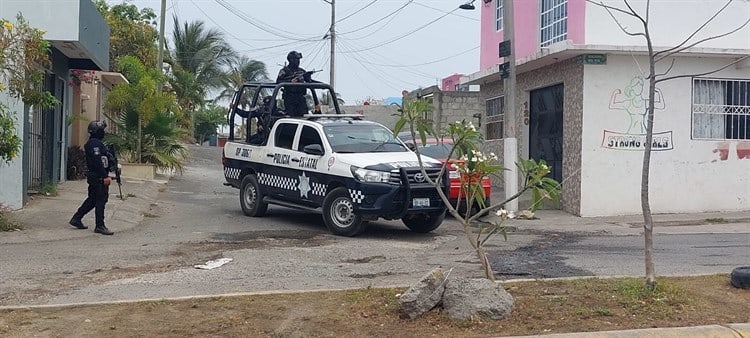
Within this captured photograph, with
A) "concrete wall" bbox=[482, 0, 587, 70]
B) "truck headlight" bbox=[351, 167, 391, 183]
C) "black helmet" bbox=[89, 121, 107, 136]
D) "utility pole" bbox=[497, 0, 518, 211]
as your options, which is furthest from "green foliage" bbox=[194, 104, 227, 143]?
"truck headlight" bbox=[351, 167, 391, 183]

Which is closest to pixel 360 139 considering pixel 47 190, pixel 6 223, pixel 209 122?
pixel 6 223

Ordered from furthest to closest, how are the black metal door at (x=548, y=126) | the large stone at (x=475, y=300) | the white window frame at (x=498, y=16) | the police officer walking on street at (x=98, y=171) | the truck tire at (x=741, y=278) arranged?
1. the white window frame at (x=498, y=16)
2. the black metal door at (x=548, y=126)
3. the police officer walking on street at (x=98, y=171)
4. the truck tire at (x=741, y=278)
5. the large stone at (x=475, y=300)

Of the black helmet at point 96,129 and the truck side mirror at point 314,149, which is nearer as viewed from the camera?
the black helmet at point 96,129

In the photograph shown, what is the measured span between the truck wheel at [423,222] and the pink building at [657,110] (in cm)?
355

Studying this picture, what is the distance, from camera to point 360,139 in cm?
1348

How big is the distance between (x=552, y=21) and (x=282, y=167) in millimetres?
7318

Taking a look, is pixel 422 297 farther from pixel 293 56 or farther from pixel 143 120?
pixel 143 120

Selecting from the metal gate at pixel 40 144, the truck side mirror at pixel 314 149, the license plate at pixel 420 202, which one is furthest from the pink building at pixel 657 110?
the metal gate at pixel 40 144

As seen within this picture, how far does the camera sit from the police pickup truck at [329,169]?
476 inches

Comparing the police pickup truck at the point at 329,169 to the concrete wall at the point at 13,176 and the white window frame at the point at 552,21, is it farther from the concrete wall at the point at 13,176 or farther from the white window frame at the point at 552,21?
the white window frame at the point at 552,21

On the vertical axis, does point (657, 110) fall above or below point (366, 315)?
above

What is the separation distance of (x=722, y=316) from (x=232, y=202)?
12.4 metres

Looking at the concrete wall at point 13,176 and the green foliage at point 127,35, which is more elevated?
the green foliage at point 127,35

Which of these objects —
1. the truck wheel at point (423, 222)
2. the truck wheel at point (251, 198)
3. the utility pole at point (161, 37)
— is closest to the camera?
the truck wheel at point (423, 222)
